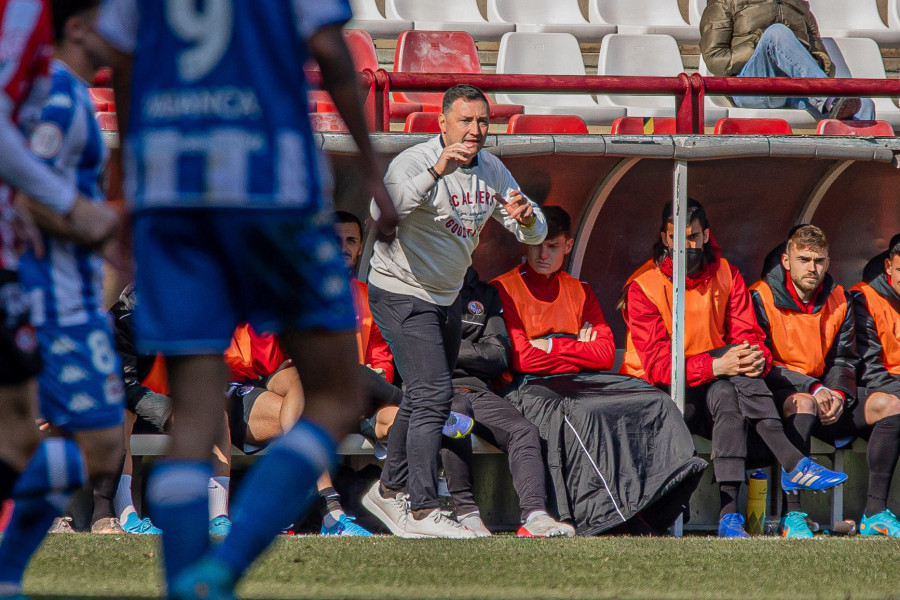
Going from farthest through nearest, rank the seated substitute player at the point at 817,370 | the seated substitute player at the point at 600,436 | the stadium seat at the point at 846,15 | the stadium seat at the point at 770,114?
the stadium seat at the point at 846,15 < the stadium seat at the point at 770,114 < the seated substitute player at the point at 817,370 < the seated substitute player at the point at 600,436

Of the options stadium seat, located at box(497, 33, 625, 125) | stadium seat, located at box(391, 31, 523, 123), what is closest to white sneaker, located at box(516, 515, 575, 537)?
stadium seat, located at box(391, 31, 523, 123)

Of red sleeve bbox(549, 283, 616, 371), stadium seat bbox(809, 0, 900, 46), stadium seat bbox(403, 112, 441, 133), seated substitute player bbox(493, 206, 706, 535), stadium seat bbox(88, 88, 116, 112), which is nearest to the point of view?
seated substitute player bbox(493, 206, 706, 535)

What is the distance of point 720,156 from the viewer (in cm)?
616

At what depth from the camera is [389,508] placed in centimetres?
553

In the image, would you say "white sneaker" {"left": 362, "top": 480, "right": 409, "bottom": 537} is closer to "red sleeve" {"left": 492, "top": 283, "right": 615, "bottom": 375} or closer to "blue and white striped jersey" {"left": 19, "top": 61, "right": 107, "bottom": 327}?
"red sleeve" {"left": 492, "top": 283, "right": 615, "bottom": 375}

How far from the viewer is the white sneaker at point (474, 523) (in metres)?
5.50

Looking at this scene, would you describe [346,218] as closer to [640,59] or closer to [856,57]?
[640,59]

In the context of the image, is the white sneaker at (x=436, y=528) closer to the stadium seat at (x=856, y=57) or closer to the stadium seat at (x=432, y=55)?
the stadium seat at (x=432, y=55)

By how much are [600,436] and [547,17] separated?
6.50 metres

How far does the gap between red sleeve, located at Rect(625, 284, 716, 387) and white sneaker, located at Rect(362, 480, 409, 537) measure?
1702 millimetres

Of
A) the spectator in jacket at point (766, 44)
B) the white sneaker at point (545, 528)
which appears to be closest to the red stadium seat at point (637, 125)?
the spectator in jacket at point (766, 44)

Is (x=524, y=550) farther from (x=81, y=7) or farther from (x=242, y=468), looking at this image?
(x=81, y=7)

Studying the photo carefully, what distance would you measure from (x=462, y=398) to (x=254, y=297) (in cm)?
380

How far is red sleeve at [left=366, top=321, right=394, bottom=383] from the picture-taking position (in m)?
6.21
